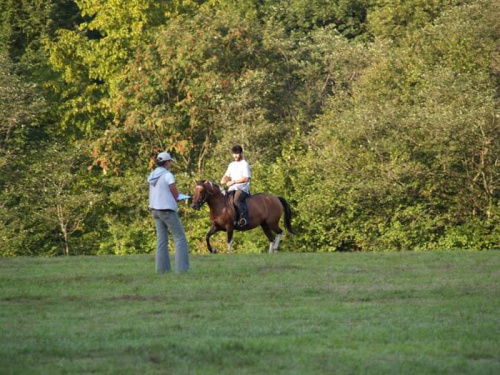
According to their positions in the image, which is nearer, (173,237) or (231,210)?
(173,237)

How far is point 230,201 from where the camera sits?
2812cm

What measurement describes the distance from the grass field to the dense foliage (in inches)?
620

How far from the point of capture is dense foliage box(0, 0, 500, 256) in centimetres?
3650

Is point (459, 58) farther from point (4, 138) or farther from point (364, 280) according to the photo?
point (364, 280)

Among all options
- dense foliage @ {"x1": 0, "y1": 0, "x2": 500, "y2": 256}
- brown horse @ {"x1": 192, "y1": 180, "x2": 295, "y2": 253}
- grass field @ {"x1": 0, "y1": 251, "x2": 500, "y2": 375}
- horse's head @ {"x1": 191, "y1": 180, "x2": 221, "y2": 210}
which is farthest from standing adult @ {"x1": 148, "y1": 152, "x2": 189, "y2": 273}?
dense foliage @ {"x1": 0, "y1": 0, "x2": 500, "y2": 256}

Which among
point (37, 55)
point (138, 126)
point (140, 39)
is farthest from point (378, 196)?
point (37, 55)

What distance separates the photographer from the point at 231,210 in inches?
1108

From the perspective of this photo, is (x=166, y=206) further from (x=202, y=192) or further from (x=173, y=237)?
(x=202, y=192)

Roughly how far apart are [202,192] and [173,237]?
7.89 meters

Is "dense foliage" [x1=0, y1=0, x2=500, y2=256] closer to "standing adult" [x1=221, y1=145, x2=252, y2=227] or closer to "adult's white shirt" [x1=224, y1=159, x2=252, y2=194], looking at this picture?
"standing adult" [x1=221, y1=145, x2=252, y2=227]

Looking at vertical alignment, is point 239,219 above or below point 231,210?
below

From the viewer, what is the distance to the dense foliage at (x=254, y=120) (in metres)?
36.5

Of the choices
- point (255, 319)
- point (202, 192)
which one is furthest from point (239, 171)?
point (255, 319)

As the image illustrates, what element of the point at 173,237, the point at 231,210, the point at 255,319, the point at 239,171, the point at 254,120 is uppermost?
the point at 254,120
